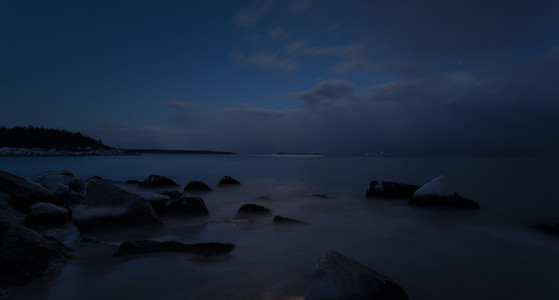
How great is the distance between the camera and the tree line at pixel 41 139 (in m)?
86.9

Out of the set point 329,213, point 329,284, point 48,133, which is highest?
point 48,133

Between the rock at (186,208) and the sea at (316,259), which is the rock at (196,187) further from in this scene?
the rock at (186,208)

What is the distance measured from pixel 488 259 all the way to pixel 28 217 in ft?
33.1

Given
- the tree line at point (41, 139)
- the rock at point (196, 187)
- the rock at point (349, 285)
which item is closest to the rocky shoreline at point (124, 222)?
the rock at point (349, 285)

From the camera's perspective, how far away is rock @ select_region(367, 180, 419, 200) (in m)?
11.1

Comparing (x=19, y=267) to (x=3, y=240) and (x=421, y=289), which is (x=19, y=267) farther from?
(x=421, y=289)

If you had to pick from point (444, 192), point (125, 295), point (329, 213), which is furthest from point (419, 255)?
point (444, 192)

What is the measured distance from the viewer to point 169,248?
4.52 meters

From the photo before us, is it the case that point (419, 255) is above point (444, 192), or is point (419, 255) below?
below

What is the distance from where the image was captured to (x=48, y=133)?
312 ft

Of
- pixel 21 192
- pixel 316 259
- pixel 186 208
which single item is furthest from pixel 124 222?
pixel 316 259

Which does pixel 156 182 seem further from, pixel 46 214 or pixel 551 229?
pixel 551 229

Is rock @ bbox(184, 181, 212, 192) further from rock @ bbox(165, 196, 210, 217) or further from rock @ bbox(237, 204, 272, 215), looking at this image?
rock @ bbox(237, 204, 272, 215)

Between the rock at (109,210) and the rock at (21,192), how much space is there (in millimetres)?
2572
